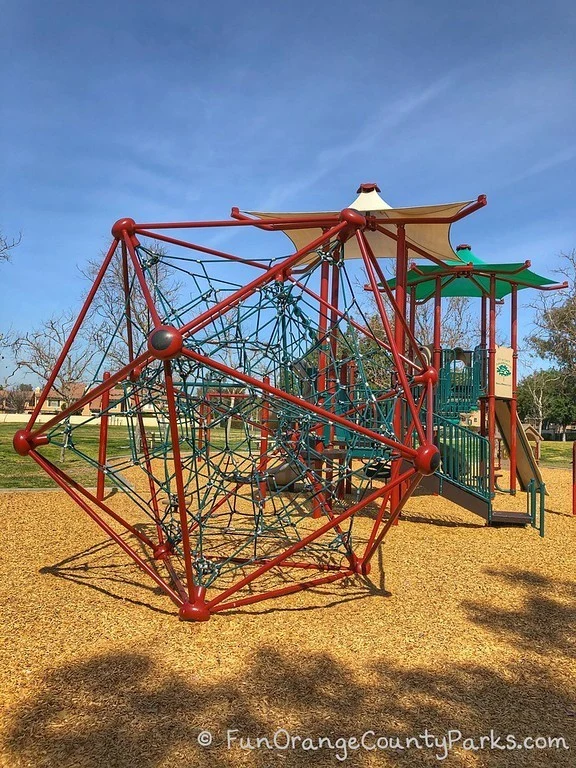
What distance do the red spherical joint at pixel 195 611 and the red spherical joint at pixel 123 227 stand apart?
286 centimetres

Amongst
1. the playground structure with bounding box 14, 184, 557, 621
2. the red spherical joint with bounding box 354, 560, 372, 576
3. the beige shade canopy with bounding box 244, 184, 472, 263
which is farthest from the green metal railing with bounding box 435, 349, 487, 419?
the red spherical joint with bounding box 354, 560, 372, 576

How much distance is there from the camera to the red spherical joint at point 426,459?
4.14m

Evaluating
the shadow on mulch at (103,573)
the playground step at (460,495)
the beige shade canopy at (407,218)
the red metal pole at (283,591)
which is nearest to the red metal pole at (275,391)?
the red metal pole at (283,591)

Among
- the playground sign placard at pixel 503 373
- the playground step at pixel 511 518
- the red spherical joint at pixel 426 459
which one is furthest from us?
the playground sign placard at pixel 503 373

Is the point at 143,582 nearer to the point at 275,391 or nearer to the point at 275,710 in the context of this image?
the point at 275,710

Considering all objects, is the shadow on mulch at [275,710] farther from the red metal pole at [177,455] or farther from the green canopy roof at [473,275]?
the green canopy roof at [473,275]

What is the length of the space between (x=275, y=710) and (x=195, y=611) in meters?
1.40

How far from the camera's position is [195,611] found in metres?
4.46

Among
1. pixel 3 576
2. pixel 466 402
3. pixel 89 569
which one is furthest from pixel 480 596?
pixel 466 402

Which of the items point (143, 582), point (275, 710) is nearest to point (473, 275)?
point (143, 582)

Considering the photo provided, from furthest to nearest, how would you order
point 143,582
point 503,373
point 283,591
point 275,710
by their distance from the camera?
point 503,373
point 143,582
point 283,591
point 275,710

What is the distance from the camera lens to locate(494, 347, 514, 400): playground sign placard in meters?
10.2

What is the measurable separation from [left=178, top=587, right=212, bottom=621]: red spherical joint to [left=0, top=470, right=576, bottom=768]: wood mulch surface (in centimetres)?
8

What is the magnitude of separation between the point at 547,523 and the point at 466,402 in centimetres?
242
